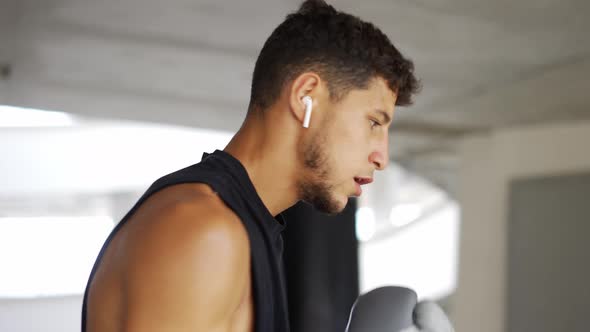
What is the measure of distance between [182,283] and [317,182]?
11.8 inches

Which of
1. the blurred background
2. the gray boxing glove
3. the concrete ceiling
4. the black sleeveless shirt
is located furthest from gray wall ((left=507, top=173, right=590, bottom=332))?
the black sleeveless shirt

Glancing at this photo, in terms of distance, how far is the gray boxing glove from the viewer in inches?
47.4

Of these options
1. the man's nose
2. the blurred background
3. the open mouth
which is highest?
the blurred background

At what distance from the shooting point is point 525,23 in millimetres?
3785

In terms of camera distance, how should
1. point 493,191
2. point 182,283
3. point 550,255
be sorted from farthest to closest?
1. point 493,191
2. point 550,255
3. point 182,283

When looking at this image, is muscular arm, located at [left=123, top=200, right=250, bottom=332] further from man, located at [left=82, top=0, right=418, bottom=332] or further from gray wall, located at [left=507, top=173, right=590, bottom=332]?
gray wall, located at [left=507, top=173, right=590, bottom=332]

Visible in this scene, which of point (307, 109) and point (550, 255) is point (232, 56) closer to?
point (550, 255)

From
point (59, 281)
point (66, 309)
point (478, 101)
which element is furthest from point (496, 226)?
point (59, 281)

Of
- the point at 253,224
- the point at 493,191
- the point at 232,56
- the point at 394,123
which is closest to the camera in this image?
the point at 253,224

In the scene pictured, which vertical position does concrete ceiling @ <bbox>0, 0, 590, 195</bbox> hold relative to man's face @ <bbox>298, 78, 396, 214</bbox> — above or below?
above

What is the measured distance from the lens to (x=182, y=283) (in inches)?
36.4

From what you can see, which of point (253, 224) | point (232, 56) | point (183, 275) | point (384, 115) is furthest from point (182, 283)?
point (232, 56)

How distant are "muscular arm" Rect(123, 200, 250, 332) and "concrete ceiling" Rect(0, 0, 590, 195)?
2.62m

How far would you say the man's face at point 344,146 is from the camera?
115cm
